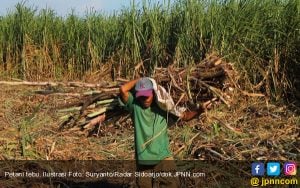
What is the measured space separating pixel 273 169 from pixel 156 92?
1334 millimetres

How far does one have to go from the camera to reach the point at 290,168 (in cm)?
402

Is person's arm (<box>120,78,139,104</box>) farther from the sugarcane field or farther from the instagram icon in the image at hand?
the instagram icon

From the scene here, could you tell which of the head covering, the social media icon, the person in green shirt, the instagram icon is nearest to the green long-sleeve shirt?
→ the person in green shirt

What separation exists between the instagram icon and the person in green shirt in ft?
3.53

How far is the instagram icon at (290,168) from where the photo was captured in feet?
13.0

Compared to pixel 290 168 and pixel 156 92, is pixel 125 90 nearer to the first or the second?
pixel 156 92

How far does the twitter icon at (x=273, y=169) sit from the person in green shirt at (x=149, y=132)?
37.7 inches

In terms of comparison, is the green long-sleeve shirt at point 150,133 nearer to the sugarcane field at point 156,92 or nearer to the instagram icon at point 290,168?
the sugarcane field at point 156,92

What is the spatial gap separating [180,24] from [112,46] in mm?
1930

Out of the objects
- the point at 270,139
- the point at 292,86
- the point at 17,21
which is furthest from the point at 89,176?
→ the point at 17,21

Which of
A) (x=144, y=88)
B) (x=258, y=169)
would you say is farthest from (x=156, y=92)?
(x=258, y=169)

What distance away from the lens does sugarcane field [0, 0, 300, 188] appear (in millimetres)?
4184

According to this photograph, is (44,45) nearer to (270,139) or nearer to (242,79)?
(242,79)

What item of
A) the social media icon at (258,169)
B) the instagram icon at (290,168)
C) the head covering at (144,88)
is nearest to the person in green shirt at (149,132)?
the head covering at (144,88)
